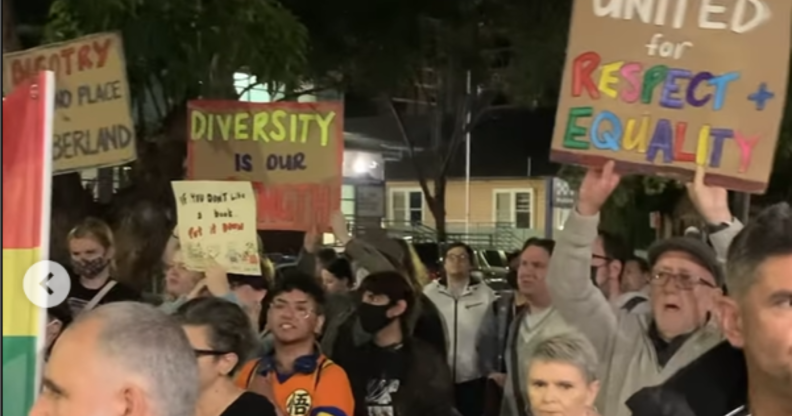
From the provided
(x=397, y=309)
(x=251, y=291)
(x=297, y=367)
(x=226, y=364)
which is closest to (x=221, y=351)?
(x=226, y=364)

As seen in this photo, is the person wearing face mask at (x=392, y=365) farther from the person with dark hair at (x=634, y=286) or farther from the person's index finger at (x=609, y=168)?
the person's index finger at (x=609, y=168)

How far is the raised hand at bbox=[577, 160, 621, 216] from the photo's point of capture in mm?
2406

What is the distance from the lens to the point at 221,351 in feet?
7.98

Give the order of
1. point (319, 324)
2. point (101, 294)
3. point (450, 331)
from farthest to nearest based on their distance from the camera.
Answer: point (450, 331) < point (319, 324) < point (101, 294)

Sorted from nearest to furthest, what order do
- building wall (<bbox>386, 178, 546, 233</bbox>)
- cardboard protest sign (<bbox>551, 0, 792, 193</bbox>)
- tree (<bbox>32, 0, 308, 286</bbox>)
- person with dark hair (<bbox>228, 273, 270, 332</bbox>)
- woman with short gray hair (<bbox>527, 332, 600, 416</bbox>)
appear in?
1. woman with short gray hair (<bbox>527, 332, 600, 416</bbox>)
2. cardboard protest sign (<bbox>551, 0, 792, 193</bbox>)
3. person with dark hair (<bbox>228, 273, 270, 332</bbox>)
4. tree (<bbox>32, 0, 308, 286</bbox>)
5. building wall (<bbox>386, 178, 546, 233</bbox>)

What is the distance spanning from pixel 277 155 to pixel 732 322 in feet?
6.03

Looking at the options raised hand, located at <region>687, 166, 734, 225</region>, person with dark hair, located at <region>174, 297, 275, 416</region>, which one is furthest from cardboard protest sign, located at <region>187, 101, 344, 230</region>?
raised hand, located at <region>687, 166, 734, 225</region>

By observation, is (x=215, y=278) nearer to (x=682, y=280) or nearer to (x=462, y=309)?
(x=462, y=309)

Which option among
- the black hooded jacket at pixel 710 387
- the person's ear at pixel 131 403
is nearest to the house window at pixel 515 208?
the black hooded jacket at pixel 710 387

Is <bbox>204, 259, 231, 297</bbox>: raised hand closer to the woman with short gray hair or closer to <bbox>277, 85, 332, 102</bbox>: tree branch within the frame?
<bbox>277, 85, 332, 102</bbox>: tree branch

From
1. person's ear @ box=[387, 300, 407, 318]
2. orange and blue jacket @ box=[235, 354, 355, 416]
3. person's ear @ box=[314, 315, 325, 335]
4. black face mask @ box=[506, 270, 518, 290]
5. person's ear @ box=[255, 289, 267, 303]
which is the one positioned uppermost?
black face mask @ box=[506, 270, 518, 290]

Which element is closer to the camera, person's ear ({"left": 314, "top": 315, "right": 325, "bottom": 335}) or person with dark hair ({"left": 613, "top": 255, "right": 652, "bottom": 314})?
person with dark hair ({"left": 613, "top": 255, "right": 652, "bottom": 314})

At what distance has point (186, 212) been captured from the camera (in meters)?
2.99

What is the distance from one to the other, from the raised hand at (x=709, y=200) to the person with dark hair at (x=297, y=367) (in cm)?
98
